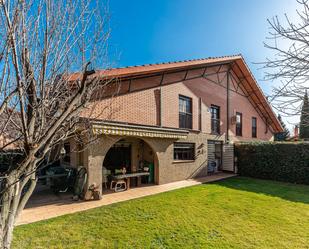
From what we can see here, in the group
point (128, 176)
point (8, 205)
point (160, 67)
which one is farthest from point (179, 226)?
point (160, 67)

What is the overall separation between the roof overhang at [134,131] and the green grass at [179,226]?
13.3 feet

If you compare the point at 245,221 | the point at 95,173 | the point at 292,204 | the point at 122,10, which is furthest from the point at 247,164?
the point at 122,10

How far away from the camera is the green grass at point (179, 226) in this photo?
676cm

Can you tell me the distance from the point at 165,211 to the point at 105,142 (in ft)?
17.9

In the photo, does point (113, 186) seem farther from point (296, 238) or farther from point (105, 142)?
point (296, 238)

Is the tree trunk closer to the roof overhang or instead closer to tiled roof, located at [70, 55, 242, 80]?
the roof overhang

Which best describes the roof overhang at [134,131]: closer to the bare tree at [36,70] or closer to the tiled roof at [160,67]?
the tiled roof at [160,67]

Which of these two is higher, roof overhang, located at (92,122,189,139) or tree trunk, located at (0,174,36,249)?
roof overhang, located at (92,122,189,139)

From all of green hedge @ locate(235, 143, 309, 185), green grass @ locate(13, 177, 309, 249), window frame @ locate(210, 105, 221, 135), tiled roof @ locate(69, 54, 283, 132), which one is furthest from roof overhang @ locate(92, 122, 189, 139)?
green hedge @ locate(235, 143, 309, 185)

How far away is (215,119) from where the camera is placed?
22000 millimetres

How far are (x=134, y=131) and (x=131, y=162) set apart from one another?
3974mm

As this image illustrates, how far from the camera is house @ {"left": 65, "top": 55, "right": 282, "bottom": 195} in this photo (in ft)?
40.2

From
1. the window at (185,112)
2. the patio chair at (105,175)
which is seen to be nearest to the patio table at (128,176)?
the patio chair at (105,175)

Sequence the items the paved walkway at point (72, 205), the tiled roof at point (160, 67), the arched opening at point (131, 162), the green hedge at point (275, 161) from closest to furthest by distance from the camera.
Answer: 1. the paved walkway at point (72, 205)
2. the tiled roof at point (160, 67)
3. the arched opening at point (131, 162)
4. the green hedge at point (275, 161)
